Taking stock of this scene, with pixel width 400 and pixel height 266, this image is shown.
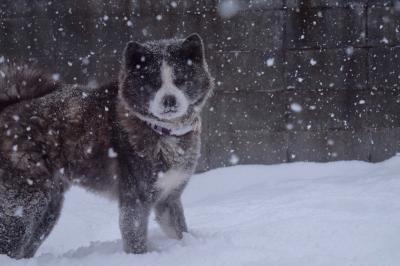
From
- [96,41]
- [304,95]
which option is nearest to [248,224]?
[304,95]

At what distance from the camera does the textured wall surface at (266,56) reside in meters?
5.15

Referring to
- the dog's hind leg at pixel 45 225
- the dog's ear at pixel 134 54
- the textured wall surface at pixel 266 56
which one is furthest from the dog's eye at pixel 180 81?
the textured wall surface at pixel 266 56

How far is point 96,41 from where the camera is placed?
5250 mm

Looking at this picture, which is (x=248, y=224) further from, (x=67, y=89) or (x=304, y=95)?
(x=304, y=95)

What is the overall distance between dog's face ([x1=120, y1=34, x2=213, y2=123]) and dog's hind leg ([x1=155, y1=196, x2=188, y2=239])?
2.30 ft

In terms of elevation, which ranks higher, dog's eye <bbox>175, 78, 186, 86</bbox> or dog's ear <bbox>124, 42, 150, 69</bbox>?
dog's ear <bbox>124, 42, 150, 69</bbox>

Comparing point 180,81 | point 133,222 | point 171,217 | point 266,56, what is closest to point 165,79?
point 180,81

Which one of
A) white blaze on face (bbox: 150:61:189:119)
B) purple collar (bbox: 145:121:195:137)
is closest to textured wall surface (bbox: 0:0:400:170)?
purple collar (bbox: 145:121:195:137)

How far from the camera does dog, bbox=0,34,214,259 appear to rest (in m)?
3.11

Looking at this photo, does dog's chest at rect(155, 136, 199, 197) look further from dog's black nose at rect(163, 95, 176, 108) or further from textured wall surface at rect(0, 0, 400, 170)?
textured wall surface at rect(0, 0, 400, 170)

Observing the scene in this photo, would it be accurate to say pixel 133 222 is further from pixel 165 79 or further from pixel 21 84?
pixel 21 84

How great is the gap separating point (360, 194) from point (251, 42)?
2.07 m

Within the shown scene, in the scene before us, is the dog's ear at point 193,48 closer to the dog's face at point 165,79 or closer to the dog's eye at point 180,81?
the dog's face at point 165,79

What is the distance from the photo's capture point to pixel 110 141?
10.9 feet
